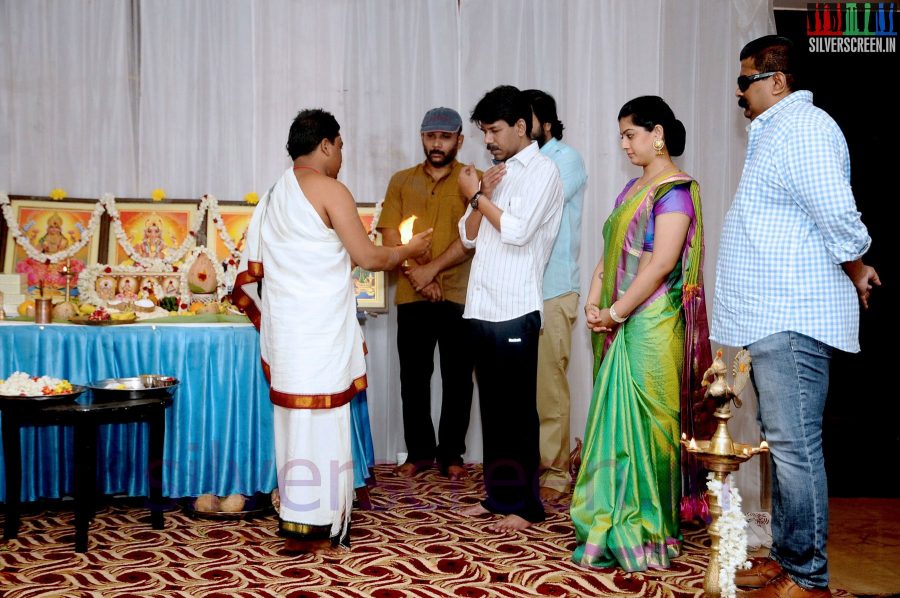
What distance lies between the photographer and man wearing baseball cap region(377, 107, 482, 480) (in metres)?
4.87

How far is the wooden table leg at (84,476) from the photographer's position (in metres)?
3.41

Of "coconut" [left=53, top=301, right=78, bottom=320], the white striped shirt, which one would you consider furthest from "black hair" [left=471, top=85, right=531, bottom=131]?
"coconut" [left=53, top=301, right=78, bottom=320]

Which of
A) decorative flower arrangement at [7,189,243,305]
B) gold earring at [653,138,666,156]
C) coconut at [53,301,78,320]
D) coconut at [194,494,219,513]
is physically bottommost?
coconut at [194,494,219,513]

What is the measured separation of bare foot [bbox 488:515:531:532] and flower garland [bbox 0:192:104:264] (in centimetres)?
293

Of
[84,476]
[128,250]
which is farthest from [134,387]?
[128,250]

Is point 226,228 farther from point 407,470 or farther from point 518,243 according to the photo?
point 518,243

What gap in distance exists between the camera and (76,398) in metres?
3.88

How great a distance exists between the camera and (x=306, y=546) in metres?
3.40

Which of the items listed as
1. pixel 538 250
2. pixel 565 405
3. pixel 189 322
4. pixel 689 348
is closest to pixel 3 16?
pixel 189 322

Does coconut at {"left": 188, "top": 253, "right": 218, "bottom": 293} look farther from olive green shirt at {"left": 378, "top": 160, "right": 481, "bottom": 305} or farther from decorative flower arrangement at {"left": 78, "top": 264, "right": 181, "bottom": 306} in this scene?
olive green shirt at {"left": 378, "top": 160, "right": 481, "bottom": 305}

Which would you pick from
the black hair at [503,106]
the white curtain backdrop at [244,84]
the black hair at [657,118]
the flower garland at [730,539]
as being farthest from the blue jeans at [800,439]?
the white curtain backdrop at [244,84]

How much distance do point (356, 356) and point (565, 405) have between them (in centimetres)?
136

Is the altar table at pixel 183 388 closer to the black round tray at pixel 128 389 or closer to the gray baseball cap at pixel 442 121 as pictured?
the black round tray at pixel 128 389

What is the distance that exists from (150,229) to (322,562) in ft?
8.45
